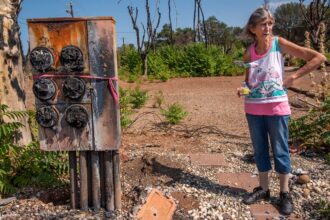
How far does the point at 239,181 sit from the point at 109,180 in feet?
4.45

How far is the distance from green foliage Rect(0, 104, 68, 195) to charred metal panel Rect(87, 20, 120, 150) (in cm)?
72

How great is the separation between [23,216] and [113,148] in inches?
34.2

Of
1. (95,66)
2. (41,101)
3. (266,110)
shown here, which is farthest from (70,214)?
(266,110)

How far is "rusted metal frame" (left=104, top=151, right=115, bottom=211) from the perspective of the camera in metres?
3.20

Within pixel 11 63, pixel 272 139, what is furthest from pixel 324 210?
pixel 11 63

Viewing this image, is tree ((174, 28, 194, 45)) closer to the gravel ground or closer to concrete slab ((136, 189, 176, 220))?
the gravel ground

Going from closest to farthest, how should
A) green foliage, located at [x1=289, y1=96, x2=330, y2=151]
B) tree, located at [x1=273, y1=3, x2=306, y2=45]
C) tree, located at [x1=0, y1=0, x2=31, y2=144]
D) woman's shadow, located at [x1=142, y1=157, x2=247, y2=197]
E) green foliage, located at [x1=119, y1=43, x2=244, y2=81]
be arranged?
1. woman's shadow, located at [x1=142, y1=157, x2=247, y2=197]
2. tree, located at [x1=0, y1=0, x2=31, y2=144]
3. green foliage, located at [x1=289, y1=96, x2=330, y2=151]
4. green foliage, located at [x1=119, y1=43, x2=244, y2=81]
5. tree, located at [x1=273, y1=3, x2=306, y2=45]

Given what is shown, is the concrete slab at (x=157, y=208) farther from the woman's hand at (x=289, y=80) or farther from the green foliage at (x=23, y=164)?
the woman's hand at (x=289, y=80)

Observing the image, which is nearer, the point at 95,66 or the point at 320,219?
the point at 95,66

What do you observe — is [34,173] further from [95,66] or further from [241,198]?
[241,198]

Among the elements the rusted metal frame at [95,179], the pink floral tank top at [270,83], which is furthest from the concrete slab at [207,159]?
the rusted metal frame at [95,179]

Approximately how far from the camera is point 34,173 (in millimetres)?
3578

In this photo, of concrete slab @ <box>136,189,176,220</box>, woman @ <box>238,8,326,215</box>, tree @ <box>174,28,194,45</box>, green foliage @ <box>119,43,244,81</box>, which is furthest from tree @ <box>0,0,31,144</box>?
tree @ <box>174,28,194,45</box>

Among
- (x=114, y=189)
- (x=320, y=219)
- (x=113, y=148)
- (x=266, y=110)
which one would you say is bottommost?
(x=320, y=219)
